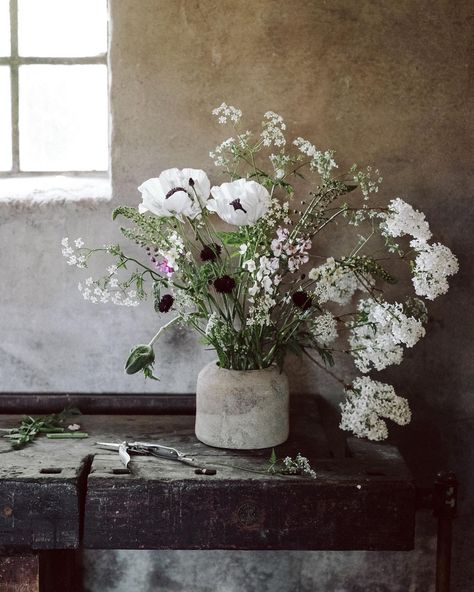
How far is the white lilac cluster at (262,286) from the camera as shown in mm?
2002

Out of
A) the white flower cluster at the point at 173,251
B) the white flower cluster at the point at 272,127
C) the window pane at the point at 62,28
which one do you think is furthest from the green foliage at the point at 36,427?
the window pane at the point at 62,28

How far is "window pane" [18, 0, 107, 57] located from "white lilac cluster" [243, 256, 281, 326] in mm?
1177

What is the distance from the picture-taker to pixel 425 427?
2.64m

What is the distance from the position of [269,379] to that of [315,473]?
0.29 m

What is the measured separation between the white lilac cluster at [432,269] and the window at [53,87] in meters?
1.22

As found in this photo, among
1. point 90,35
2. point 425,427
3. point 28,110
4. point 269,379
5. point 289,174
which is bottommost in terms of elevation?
point 425,427

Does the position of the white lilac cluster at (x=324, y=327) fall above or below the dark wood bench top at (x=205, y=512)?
above

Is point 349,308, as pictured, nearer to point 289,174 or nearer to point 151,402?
point 289,174

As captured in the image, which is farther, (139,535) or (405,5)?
(405,5)

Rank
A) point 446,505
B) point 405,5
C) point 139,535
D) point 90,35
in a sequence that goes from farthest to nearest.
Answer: point 90,35 < point 405,5 < point 446,505 < point 139,535

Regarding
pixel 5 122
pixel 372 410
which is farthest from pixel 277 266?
pixel 5 122

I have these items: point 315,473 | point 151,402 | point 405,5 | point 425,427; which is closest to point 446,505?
point 315,473

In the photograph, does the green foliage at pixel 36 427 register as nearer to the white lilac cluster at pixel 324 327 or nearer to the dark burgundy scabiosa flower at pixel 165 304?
the dark burgundy scabiosa flower at pixel 165 304

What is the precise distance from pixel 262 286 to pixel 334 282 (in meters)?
0.28
